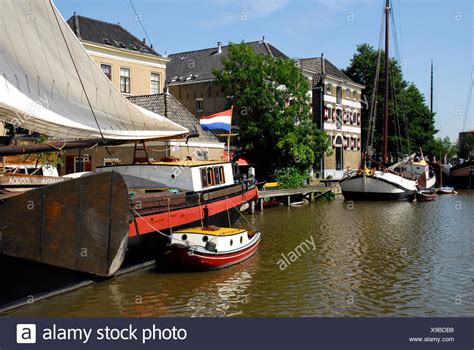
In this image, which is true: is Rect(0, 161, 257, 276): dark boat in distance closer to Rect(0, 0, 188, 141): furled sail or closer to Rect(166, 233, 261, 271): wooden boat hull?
Rect(166, 233, 261, 271): wooden boat hull

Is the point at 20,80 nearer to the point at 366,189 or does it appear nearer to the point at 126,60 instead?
the point at 126,60

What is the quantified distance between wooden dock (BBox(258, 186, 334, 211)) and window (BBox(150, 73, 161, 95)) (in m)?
13.4

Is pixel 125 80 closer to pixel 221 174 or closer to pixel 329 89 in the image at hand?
pixel 221 174

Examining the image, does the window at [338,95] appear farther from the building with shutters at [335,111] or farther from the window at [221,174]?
the window at [221,174]

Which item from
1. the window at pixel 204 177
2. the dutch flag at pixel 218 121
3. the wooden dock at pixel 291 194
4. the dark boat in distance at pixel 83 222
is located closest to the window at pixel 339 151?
the wooden dock at pixel 291 194

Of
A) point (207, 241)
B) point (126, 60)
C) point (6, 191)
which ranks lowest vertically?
point (207, 241)

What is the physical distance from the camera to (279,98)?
49.2 metres

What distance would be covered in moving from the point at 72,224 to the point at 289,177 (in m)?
33.4

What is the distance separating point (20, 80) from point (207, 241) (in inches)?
298

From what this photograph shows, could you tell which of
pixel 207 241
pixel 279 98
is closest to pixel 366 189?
pixel 279 98

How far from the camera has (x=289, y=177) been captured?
151 feet

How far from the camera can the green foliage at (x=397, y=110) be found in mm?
69750

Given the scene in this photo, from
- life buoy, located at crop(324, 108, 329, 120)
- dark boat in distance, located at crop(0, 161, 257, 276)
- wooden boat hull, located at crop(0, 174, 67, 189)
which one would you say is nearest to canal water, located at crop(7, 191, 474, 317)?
dark boat in distance, located at crop(0, 161, 257, 276)

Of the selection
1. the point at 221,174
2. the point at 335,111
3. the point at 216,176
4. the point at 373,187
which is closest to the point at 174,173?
the point at 216,176
